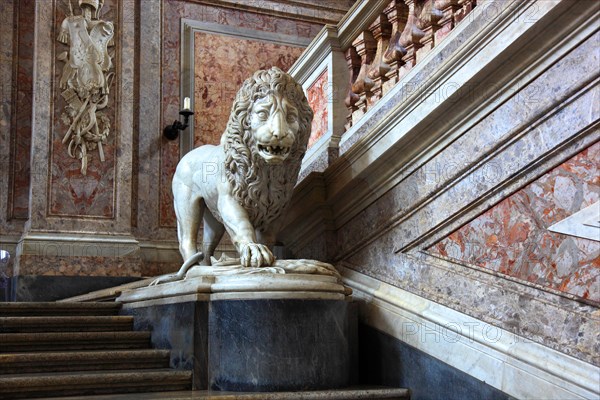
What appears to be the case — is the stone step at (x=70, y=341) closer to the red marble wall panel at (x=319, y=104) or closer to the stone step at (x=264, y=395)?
the stone step at (x=264, y=395)

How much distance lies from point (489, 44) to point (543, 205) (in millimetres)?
766

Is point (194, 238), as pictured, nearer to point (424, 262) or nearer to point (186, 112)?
point (424, 262)

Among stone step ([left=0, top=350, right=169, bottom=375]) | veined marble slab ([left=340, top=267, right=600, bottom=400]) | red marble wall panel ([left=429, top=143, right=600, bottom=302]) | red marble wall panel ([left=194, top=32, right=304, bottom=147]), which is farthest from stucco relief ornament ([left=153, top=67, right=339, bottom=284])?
red marble wall panel ([left=194, top=32, right=304, bottom=147])

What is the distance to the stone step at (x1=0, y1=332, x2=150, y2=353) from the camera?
416cm

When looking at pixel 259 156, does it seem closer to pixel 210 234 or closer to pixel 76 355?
pixel 210 234

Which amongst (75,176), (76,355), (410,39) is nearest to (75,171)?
(75,176)

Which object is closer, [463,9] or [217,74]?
[463,9]

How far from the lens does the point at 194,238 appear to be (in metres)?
4.75

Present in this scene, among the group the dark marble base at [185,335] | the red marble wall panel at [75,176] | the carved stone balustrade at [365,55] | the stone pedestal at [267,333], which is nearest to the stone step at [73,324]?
the dark marble base at [185,335]

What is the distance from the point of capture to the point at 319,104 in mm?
5289

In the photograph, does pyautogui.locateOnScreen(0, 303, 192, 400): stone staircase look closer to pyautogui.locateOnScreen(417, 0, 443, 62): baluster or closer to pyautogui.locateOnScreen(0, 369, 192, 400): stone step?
pyautogui.locateOnScreen(0, 369, 192, 400): stone step

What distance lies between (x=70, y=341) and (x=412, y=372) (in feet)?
6.18

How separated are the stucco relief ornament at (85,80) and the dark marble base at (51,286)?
964 mm

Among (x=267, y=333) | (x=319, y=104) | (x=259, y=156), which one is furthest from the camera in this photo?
(x=319, y=104)
